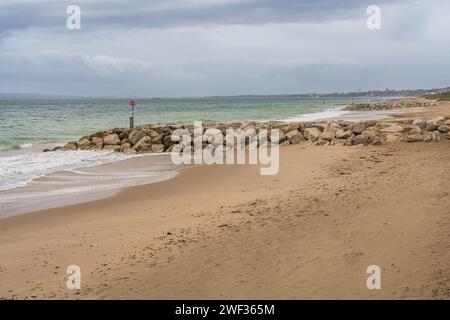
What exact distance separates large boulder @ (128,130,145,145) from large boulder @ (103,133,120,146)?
0.57 meters

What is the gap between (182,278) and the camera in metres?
5.23

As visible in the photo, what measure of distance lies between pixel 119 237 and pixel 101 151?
14.0 metres

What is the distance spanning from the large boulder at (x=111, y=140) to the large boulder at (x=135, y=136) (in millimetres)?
571

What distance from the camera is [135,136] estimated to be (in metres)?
21.4

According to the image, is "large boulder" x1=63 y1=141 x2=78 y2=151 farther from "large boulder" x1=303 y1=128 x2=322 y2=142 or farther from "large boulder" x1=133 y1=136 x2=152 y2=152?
"large boulder" x1=303 y1=128 x2=322 y2=142

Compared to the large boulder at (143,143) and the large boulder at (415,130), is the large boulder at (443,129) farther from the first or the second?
the large boulder at (143,143)

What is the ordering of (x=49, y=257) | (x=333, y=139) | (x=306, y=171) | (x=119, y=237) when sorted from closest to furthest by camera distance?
(x=49, y=257), (x=119, y=237), (x=306, y=171), (x=333, y=139)

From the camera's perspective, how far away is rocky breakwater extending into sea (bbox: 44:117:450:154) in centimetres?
1784

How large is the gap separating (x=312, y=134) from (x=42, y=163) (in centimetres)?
1063

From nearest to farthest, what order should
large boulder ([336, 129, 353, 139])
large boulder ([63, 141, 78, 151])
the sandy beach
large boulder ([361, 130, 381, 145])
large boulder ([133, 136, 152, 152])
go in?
1. the sandy beach
2. large boulder ([361, 130, 381, 145])
3. large boulder ([336, 129, 353, 139])
4. large boulder ([133, 136, 152, 152])
5. large boulder ([63, 141, 78, 151])

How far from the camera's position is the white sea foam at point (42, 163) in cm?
1274

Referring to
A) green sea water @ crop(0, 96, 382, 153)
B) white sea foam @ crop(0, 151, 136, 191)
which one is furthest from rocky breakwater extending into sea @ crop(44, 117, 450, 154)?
green sea water @ crop(0, 96, 382, 153)
